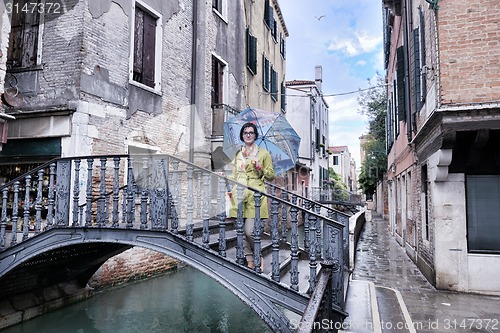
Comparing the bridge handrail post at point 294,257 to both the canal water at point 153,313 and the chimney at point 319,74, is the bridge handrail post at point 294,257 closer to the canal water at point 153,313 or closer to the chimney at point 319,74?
the canal water at point 153,313

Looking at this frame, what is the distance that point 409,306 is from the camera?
17.8 feet

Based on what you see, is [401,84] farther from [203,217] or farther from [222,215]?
[203,217]

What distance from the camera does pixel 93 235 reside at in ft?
15.2

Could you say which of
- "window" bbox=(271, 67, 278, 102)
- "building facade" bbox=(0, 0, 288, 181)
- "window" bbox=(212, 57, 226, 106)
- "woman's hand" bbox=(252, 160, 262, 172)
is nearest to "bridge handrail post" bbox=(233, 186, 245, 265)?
"woman's hand" bbox=(252, 160, 262, 172)

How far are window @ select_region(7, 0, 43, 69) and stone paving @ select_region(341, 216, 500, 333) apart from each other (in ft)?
24.5

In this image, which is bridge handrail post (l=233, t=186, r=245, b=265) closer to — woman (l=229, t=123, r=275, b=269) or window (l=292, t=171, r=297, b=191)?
woman (l=229, t=123, r=275, b=269)

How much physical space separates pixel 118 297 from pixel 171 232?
4.19 m

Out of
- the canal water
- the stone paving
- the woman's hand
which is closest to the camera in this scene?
the woman's hand

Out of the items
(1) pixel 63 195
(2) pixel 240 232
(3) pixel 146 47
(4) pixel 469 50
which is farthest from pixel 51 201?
(4) pixel 469 50

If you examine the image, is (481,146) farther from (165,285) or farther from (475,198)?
(165,285)

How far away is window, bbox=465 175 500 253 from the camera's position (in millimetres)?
6148

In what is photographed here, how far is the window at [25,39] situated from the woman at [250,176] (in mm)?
5407

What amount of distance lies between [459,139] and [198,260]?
4919 millimetres

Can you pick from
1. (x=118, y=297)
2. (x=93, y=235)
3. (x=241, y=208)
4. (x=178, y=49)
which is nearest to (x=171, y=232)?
(x=241, y=208)
